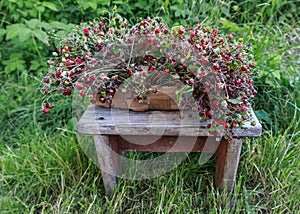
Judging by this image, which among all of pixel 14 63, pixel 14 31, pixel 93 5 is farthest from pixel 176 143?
pixel 14 63

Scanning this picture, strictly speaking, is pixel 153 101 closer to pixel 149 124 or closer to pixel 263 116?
pixel 149 124

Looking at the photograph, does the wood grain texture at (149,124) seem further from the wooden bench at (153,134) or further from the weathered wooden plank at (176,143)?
the weathered wooden plank at (176,143)

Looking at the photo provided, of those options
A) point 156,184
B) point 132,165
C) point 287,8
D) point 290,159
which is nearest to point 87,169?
point 132,165

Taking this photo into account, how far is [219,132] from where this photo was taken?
3.75ft

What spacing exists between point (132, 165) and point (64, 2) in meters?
1.50

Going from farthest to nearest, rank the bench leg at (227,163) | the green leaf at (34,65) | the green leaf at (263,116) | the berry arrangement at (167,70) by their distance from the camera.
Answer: the green leaf at (34,65)
the green leaf at (263,116)
the bench leg at (227,163)
the berry arrangement at (167,70)

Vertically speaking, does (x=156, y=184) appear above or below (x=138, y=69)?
below

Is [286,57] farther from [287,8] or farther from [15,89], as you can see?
[15,89]

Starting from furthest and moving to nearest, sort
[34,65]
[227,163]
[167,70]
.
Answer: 1. [34,65]
2. [227,163]
3. [167,70]

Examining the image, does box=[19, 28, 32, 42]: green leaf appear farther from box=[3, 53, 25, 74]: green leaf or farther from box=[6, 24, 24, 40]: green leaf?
box=[3, 53, 25, 74]: green leaf

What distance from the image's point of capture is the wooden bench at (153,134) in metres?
1.24

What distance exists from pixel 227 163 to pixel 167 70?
541 mm

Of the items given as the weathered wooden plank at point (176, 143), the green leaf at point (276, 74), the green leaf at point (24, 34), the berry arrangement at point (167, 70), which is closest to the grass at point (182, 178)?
the green leaf at point (276, 74)

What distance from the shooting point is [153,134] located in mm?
1270
